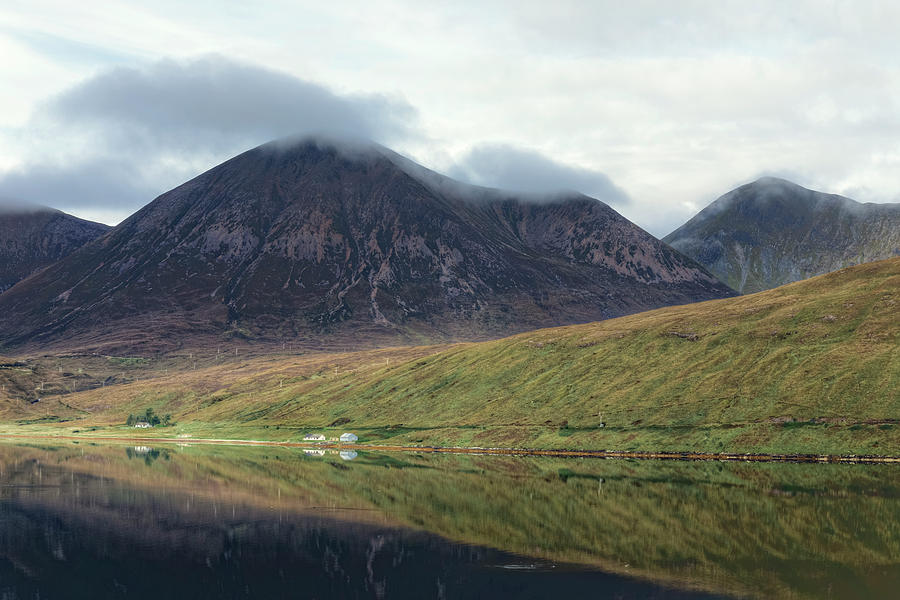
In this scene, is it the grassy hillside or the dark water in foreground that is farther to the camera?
the grassy hillside

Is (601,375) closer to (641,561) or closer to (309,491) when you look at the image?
(309,491)

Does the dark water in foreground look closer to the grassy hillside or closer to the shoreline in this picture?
the shoreline

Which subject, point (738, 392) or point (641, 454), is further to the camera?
point (738, 392)

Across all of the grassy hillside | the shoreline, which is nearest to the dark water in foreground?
the shoreline

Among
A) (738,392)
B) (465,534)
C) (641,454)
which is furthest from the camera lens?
(738,392)

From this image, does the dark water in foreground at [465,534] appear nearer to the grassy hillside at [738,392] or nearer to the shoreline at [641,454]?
the shoreline at [641,454]

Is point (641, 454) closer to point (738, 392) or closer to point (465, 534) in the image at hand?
point (738, 392)

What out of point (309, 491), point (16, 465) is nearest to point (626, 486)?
point (309, 491)

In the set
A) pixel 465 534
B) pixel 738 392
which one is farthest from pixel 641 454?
Result: pixel 465 534
